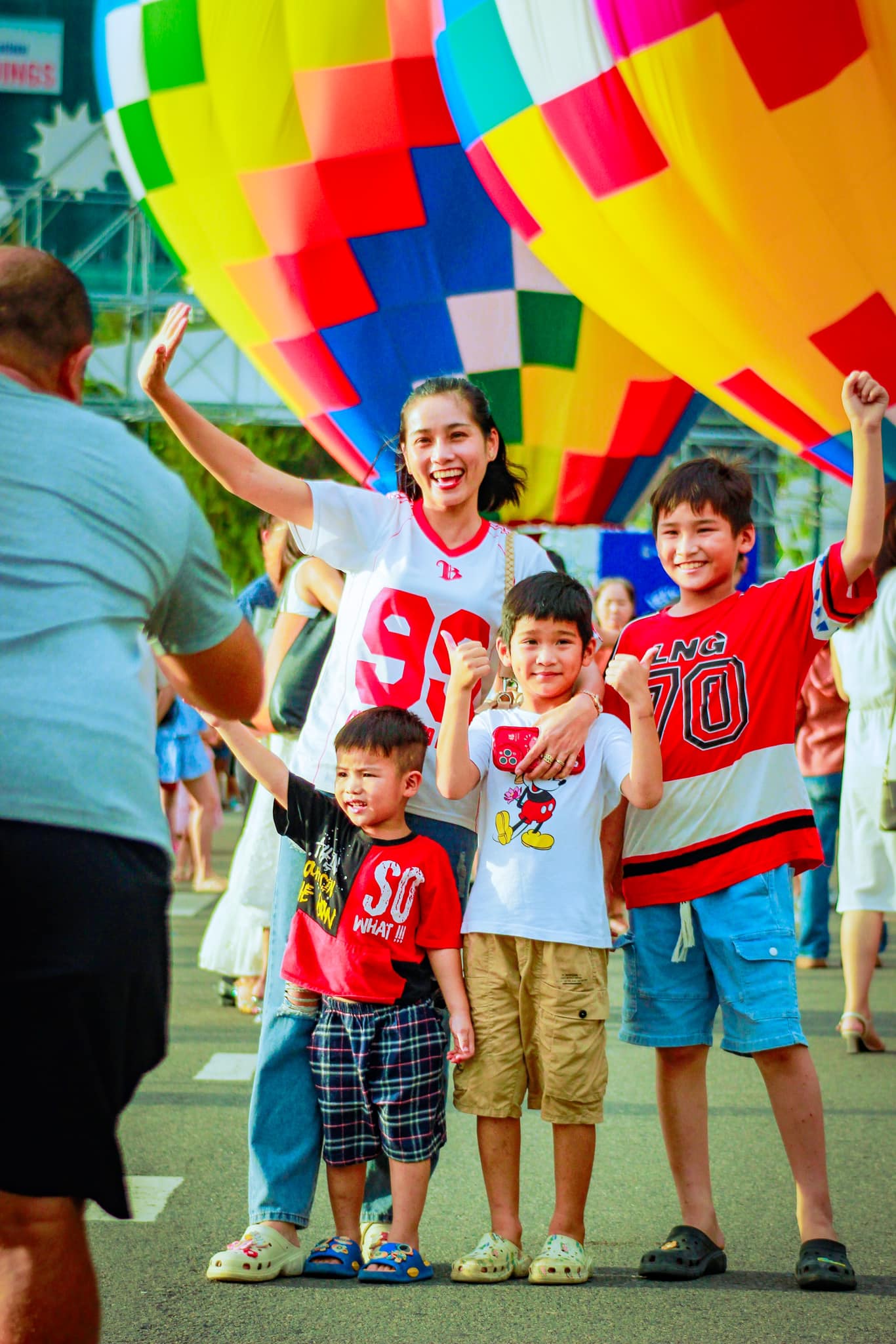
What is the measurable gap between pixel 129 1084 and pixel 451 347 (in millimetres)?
7174

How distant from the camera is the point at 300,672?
5234 millimetres

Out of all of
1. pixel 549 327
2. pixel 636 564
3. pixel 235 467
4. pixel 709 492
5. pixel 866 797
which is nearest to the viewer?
pixel 235 467

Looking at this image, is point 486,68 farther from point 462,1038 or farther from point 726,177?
point 462,1038

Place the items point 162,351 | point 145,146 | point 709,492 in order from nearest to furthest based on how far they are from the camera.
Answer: point 162,351, point 709,492, point 145,146

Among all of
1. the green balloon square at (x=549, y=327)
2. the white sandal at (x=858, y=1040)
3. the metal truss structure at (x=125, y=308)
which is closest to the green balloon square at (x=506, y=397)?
the green balloon square at (x=549, y=327)

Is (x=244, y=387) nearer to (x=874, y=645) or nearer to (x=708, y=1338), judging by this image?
(x=874, y=645)

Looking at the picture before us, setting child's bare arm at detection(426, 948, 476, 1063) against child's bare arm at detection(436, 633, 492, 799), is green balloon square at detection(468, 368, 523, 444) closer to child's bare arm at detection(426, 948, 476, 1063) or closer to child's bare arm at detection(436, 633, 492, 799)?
child's bare arm at detection(436, 633, 492, 799)

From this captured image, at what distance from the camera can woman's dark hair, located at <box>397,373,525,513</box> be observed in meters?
3.62

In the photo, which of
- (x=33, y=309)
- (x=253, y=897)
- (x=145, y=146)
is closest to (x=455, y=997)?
(x=33, y=309)

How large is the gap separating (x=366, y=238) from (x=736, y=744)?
5.75 m

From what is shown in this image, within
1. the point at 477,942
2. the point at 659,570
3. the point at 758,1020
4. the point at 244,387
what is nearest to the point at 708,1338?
the point at 758,1020

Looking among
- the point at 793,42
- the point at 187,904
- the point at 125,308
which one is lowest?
the point at 187,904

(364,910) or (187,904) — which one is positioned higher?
(364,910)

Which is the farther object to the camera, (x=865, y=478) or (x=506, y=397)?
(x=506, y=397)
